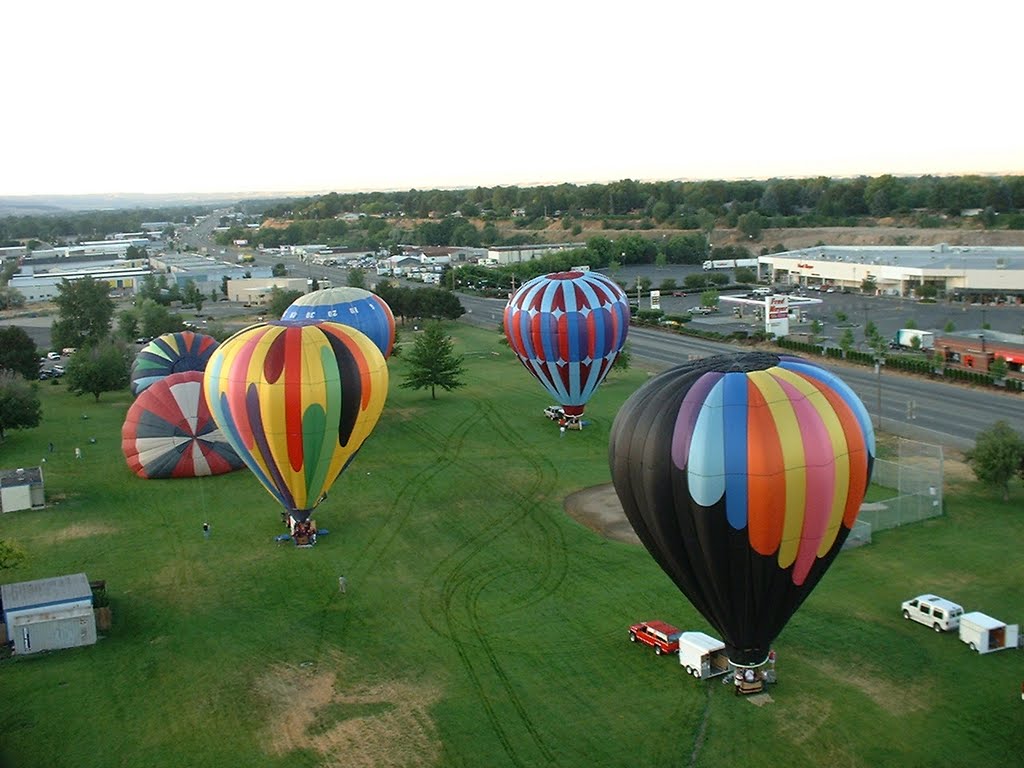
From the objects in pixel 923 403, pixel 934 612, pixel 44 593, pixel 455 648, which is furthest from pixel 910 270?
pixel 44 593

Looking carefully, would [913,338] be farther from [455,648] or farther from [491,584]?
[455,648]

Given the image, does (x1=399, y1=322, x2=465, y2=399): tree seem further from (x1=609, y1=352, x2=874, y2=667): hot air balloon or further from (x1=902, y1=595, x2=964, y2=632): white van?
(x1=609, y1=352, x2=874, y2=667): hot air balloon

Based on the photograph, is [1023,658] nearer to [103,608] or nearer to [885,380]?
[103,608]

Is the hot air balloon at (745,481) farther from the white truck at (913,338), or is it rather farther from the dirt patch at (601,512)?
the white truck at (913,338)

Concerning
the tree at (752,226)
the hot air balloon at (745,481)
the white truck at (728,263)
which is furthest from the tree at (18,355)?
the tree at (752,226)

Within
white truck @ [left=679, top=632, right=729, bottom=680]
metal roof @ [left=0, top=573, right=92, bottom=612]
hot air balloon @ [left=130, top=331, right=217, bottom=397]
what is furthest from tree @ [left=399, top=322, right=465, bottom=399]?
white truck @ [left=679, top=632, right=729, bottom=680]

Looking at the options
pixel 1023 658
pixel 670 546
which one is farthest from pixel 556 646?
pixel 1023 658
